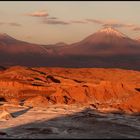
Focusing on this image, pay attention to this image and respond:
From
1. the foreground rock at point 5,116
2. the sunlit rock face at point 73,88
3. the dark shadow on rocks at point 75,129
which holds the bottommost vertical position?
the dark shadow on rocks at point 75,129

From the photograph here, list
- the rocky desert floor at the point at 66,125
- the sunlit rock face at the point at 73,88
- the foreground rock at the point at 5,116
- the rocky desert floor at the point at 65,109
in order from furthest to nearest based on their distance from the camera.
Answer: the sunlit rock face at the point at 73,88 < the foreground rock at the point at 5,116 < the rocky desert floor at the point at 65,109 < the rocky desert floor at the point at 66,125

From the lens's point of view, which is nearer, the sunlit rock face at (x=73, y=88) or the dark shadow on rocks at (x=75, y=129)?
the dark shadow on rocks at (x=75, y=129)

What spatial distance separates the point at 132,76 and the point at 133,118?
3999cm

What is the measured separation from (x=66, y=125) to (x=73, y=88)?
21668 mm

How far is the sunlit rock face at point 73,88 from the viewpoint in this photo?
47469mm

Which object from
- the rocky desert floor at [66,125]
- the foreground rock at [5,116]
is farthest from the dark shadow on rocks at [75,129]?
the foreground rock at [5,116]

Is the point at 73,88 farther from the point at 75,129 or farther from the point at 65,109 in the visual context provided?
the point at 75,129

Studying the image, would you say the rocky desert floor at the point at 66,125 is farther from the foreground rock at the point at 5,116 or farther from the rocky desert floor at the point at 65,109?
the foreground rock at the point at 5,116

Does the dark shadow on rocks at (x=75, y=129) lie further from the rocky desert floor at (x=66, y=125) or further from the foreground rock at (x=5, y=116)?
the foreground rock at (x=5, y=116)

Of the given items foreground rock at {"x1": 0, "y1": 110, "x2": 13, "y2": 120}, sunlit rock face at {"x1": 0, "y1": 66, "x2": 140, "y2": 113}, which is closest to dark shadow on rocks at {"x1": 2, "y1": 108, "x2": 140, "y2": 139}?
foreground rock at {"x1": 0, "y1": 110, "x2": 13, "y2": 120}

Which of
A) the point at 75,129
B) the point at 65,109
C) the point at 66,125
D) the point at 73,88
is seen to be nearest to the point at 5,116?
the point at 66,125

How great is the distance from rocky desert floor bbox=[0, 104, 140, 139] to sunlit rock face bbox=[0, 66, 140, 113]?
560 centimetres

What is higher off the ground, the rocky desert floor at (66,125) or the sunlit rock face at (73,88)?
the sunlit rock face at (73,88)

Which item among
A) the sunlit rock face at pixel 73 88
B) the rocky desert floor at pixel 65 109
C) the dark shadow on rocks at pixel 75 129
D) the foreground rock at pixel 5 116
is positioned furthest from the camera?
the sunlit rock face at pixel 73 88
